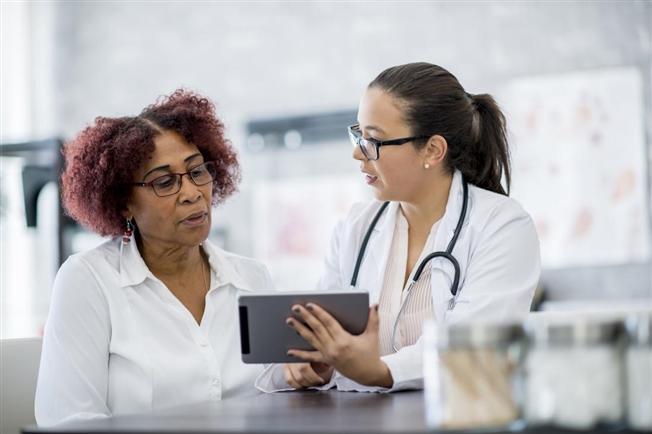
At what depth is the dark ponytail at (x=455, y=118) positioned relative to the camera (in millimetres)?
2297

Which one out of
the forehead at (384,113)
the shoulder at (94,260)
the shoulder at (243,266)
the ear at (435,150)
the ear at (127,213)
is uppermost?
the forehead at (384,113)

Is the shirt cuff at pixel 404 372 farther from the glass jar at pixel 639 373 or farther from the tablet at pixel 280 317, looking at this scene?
the glass jar at pixel 639 373

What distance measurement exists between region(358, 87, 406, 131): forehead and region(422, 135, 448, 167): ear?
8 cm

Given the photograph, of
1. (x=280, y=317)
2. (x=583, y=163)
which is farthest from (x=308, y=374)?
(x=583, y=163)

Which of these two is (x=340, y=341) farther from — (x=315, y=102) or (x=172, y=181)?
(x=315, y=102)

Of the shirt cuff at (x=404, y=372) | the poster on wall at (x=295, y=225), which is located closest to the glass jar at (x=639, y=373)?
the shirt cuff at (x=404, y=372)

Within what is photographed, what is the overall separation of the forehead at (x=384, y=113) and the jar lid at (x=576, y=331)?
Result: 114 cm

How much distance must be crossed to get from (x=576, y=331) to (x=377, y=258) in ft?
3.80

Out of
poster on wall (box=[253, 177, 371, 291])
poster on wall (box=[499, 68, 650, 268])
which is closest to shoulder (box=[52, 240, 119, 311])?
poster on wall (box=[499, 68, 650, 268])

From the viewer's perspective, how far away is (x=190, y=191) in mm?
2309

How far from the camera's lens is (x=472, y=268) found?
6.95ft

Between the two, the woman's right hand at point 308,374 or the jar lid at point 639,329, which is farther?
the woman's right hand at point 308,374

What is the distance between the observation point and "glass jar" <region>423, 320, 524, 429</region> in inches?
47.5

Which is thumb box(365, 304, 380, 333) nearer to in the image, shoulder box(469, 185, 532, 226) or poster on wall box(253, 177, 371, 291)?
shoulder box(469, 185, 532, 226)
